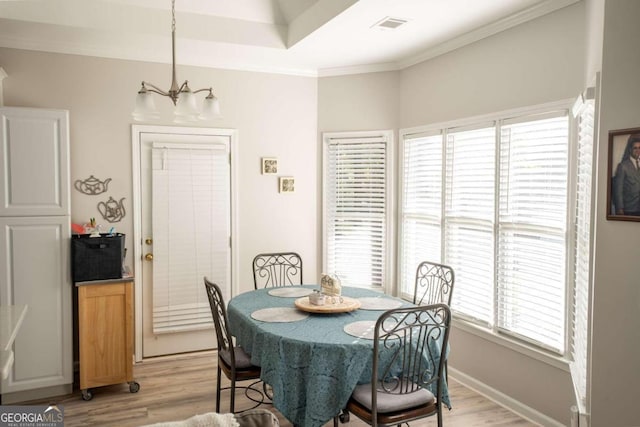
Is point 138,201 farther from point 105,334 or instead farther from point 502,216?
point 502,216

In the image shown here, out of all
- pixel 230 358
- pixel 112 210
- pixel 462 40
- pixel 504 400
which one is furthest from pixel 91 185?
pixel 504 400

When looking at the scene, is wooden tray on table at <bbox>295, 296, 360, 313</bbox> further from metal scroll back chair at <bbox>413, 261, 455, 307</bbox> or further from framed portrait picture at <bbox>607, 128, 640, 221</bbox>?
framed portrait picture at <bbox>607, 128, 640, 221</bbox>

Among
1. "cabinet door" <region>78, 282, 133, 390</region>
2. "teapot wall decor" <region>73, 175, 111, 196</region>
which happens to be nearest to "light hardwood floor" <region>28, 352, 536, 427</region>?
"cabinet door" <region>78, 282, 133, 390</region>

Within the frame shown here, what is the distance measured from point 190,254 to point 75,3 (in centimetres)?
222

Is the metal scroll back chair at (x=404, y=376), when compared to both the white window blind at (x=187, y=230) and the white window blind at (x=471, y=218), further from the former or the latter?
the white window blind at (x=187, y=230)

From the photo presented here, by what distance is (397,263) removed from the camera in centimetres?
486

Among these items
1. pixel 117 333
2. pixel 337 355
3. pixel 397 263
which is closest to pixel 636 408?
pixel 337 355

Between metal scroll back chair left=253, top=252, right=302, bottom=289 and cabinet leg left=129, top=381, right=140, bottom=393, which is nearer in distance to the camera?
cabinet leg left=129, top=381, right=140, bottom=393

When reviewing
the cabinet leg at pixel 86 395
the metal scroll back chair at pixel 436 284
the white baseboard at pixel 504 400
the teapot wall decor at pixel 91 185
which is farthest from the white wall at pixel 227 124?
the white baseboard at pixel 504 400

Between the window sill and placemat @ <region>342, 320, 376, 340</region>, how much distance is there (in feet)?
3.97

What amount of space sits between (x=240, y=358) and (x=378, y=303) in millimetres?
981

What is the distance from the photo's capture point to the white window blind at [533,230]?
3127mm

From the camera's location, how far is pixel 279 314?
3.06m

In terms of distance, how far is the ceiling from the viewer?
3371 millimetres
